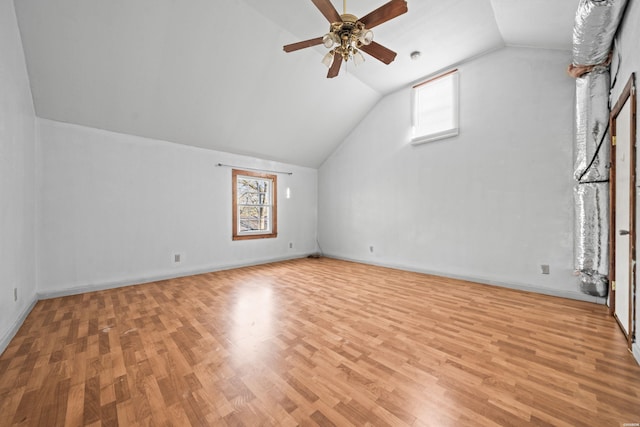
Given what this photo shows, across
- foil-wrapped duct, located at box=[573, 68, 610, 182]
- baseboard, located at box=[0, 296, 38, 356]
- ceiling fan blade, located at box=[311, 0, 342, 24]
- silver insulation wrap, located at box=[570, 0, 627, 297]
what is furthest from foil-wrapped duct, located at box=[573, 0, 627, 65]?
baseboard, located at box=[0, 296, 38, 356]

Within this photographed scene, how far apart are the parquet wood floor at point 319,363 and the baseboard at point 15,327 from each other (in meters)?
0.06

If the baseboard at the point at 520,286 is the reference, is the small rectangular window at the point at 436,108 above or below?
above

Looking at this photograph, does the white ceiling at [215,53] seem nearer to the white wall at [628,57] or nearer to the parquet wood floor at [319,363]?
the white wall at [628,57]

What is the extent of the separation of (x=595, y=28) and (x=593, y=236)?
2.04m

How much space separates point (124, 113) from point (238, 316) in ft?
11.1

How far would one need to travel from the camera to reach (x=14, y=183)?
241 cm

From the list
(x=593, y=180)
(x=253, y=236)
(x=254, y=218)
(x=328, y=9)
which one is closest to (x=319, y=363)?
(x=328, y=9)

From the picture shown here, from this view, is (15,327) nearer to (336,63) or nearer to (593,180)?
(336,63)

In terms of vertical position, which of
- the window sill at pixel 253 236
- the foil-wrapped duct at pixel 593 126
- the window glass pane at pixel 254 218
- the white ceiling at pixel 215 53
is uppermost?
the white ceiling at pixel 215 53

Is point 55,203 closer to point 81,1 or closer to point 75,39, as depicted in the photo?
point 75,39

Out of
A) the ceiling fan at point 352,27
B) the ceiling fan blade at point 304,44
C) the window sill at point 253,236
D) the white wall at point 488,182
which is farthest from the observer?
the window sill at point 253,236

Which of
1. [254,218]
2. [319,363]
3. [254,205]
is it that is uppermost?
[254,205]

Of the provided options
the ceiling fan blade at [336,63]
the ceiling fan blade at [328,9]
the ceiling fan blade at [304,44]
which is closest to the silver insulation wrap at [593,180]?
the ceiling fan blade at [336,63]

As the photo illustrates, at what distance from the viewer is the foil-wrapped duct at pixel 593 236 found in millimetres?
2650
